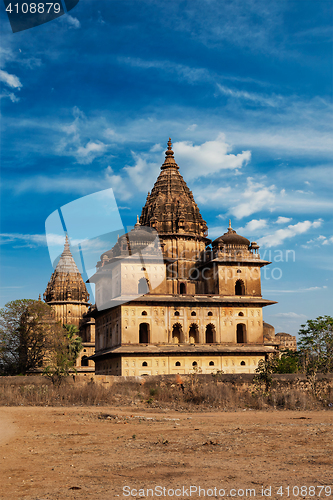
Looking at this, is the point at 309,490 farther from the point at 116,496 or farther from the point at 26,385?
the point at 26,385

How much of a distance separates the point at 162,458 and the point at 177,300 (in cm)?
3537

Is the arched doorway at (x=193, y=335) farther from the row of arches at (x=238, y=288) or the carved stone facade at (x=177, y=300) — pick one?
the row of arches at (x=238, y=288)

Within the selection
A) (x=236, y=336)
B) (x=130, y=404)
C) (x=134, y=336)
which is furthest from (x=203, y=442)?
(x=236, y=336)

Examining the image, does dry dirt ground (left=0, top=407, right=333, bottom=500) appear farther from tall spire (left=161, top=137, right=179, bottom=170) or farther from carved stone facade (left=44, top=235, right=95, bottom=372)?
carved stone facade (left=44, top=235, right=95, bottom=372)

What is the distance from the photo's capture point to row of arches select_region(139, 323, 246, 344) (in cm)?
4531

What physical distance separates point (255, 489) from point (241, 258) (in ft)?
138

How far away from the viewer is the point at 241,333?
48.9 meters

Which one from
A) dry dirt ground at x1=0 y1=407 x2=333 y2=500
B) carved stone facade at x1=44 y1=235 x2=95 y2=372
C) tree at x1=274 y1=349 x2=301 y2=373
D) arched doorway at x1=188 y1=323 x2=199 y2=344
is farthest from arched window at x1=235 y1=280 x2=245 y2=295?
dry dirt ground at x1=0 y1=407 x2=333 y2=500

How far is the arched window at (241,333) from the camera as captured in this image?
47031 millimetres

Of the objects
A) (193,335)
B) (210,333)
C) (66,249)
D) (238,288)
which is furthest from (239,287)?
(66,249)

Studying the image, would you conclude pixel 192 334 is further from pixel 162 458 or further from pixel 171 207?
pixel 162 458

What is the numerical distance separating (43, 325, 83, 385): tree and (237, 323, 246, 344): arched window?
50.2 feet

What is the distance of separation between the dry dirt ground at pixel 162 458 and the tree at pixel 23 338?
34680mm

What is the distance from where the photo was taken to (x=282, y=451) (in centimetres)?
962
